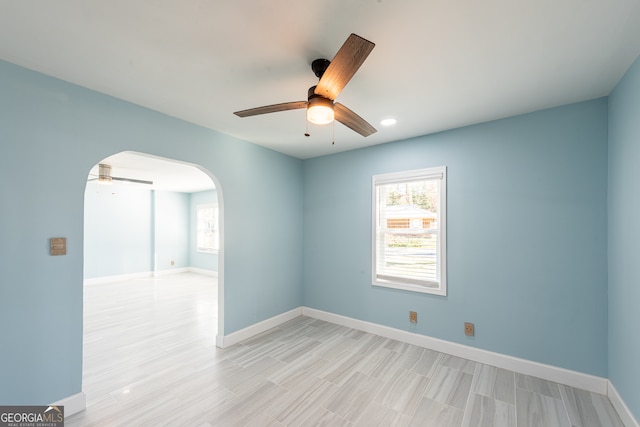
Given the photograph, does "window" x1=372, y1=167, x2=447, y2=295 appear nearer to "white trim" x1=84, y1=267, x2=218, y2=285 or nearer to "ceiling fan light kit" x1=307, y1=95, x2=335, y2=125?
"ceiling fan light kit" x1=307, y1=95, x2=335, y2=125

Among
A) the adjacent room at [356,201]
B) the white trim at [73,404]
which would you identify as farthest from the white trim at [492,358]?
the white trim at [73,404]

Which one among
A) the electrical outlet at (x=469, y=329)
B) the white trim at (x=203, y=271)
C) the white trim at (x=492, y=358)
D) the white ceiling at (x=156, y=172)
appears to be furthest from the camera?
the white trim at (x=203, y=271)

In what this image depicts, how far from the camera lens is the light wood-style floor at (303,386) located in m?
1.97

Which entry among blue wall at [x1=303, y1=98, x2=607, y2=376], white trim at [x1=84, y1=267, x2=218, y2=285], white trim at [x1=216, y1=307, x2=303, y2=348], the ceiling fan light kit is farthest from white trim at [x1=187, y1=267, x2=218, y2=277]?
the ceiling fan light kit

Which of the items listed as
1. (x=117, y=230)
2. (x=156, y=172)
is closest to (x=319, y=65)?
(x=156, y=172)

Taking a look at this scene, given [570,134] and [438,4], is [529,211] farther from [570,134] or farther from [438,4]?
[438,4]

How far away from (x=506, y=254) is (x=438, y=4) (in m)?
2.38

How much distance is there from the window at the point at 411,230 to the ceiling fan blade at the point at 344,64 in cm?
199

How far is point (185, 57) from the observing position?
1749mm

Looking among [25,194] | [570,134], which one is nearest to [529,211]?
[570,134]

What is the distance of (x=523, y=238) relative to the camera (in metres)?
2.60

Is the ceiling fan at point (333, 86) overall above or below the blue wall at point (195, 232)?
above

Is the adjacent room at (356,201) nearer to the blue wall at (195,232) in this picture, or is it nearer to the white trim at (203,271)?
the white trim at (203,271)

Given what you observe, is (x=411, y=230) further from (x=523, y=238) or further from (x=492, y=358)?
(x=492, y=358)
